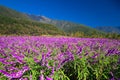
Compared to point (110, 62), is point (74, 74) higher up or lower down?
lower down

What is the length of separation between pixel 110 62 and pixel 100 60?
0.35 m

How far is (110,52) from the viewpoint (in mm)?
4887

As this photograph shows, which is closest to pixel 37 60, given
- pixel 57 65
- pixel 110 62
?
pixel 57 65

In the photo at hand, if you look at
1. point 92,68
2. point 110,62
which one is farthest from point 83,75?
point 110,62

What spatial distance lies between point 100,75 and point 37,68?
5.24 feet

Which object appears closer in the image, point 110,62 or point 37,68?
point 37,68

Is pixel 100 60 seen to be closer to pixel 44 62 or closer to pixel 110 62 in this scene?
pixel 110 62

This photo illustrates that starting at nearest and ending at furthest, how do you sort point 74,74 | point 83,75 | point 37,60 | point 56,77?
1. point 56,77
2. point 37,60
3. point 83,75
4. point 74,74

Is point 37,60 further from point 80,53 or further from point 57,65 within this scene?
point 80,53

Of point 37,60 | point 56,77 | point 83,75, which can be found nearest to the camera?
point 56,77

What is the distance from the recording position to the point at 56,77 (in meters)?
3.67

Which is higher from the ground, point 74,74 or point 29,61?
point 29,61

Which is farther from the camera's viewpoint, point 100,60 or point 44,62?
point 100,60

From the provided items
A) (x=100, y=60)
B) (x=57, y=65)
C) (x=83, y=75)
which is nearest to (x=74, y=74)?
(x=83, y=75)
